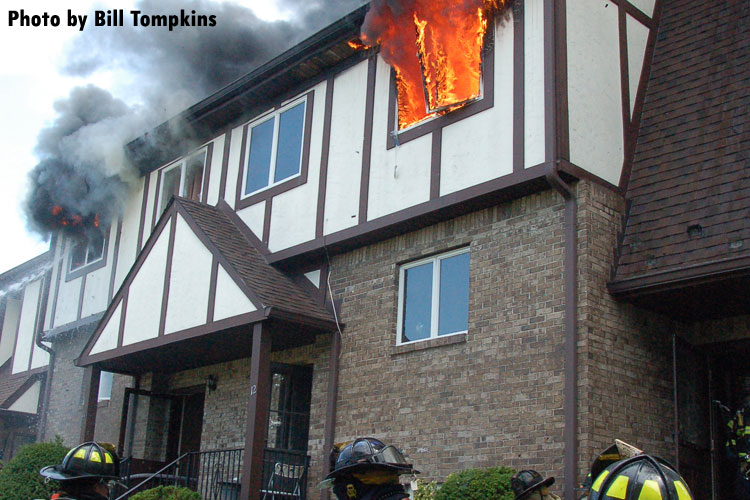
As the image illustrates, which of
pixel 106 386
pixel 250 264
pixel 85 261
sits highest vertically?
pixel 85 261

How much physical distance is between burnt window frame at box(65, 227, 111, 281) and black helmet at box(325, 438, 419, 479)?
1424 cm

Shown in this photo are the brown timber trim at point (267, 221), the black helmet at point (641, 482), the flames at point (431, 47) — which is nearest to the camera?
the black helmet at point (641, 482)

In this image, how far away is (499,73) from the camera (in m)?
10.9

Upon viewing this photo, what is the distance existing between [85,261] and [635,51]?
1214 cm

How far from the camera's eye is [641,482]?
3275 millimetres

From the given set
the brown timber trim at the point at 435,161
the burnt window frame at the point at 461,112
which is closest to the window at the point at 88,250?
the burnt window frame at the point at 461,112

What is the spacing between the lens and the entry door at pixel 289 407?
13.0 m

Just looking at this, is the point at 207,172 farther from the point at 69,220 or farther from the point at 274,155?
the point at 69,220

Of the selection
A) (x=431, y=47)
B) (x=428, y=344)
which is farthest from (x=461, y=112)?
(x=428, y=344)

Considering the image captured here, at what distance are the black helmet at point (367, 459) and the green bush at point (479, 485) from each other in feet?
13.6

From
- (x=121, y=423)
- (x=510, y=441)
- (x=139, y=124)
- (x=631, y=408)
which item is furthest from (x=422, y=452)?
(x=139, y=124)

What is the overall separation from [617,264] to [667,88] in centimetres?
242

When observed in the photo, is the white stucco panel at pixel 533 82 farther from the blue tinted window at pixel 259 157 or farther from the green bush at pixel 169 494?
the green bush at pixel 169 494

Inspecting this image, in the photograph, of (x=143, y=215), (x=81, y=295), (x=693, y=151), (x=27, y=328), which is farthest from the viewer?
(x=27, y=328)
